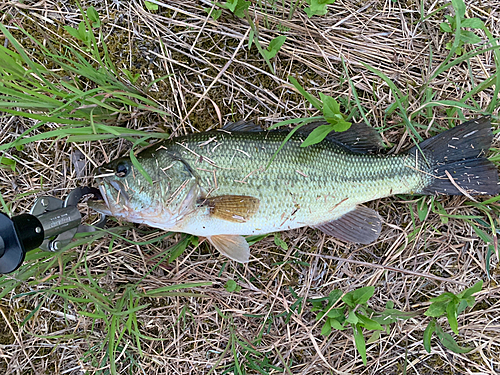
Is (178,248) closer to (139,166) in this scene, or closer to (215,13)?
(139,166)

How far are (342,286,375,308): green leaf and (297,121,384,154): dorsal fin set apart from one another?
1.27m

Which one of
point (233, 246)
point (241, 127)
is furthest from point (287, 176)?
point (233, 246)

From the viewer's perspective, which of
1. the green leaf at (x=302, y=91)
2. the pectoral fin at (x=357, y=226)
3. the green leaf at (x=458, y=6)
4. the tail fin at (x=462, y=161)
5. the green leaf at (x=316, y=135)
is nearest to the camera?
the green leaf at (x=302, y=91)

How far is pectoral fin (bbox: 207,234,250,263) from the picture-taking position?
9.32 feet

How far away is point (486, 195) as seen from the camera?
10.2 ft

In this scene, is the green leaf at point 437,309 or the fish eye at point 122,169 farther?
the green leaf at point 437,309

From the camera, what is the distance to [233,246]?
2.87m

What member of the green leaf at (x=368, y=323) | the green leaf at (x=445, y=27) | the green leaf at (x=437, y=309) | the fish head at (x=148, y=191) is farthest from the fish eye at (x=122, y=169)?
the green leaf at (x=445, y=27)

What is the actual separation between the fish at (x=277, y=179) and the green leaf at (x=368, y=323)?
0.68 metres

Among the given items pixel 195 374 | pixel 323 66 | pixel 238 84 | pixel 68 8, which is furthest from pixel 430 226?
pixel 68 8

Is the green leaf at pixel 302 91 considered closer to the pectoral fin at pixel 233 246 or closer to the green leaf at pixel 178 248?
the pectoral fin at pixel 233 246

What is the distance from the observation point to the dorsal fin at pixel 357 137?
9.68 ft

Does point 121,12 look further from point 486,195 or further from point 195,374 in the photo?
point 486,195

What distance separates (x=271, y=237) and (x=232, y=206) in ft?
2.14
